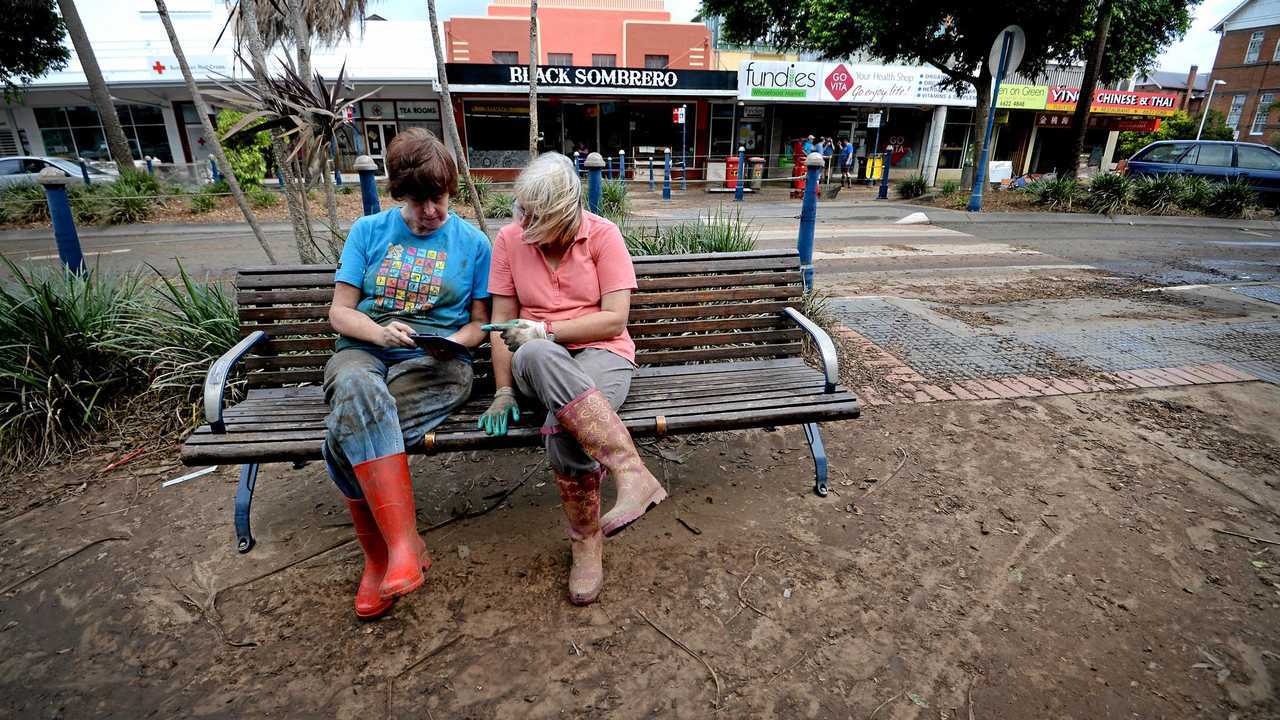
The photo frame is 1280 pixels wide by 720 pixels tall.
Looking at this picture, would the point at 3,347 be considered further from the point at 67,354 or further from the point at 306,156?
the point at 306,156

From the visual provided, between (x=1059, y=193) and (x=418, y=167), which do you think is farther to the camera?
(x=1059, y=193)

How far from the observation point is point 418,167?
2.40m

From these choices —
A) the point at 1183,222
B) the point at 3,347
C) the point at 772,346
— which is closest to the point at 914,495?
the point at 772,346

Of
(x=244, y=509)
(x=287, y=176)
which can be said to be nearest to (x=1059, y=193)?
(x=287, y=176)

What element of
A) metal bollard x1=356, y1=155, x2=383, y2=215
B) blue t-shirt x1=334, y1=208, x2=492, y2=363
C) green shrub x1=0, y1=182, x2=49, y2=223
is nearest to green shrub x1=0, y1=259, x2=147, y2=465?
metal bollard x1=356, y1=155, x2=383, y2=215

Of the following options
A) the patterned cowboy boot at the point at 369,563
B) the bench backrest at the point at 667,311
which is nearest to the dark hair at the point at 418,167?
the bench backrest at the point at 667,311

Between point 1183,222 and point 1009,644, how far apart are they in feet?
44.0

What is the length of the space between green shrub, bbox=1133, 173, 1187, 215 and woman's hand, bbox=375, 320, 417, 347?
601 inches

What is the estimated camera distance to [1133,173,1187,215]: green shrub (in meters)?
12.6

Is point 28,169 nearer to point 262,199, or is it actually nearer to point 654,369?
point 262,199

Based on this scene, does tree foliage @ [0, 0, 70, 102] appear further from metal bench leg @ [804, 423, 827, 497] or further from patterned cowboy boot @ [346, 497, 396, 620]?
metal bench leg @ [804, 423, 827, 497]

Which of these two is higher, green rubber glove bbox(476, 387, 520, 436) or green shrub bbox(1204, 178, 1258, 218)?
green shrub bbox(1204, 178, 1258, 218)

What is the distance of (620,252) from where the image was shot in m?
2.62

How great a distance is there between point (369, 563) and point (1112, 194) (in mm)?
15287
